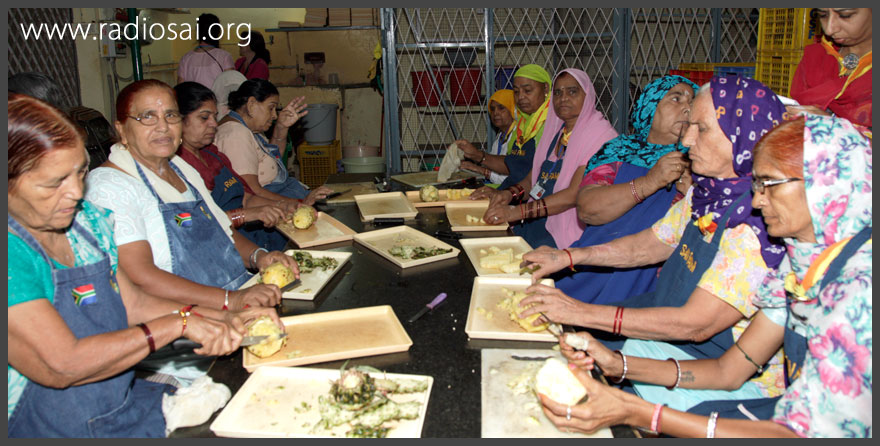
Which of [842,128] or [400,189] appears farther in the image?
[400,189]

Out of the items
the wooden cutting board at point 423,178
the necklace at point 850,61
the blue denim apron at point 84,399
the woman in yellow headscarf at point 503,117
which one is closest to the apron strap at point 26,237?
the blue denim apron at point 84,399

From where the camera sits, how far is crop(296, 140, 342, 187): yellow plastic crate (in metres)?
8.10

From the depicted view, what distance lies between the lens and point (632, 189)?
9.98 feet

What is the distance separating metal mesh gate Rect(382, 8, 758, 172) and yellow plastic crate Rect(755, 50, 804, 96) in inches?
87.7

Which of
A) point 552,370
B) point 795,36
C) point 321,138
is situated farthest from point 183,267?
point 321,138

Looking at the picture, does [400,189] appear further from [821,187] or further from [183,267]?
[821,187]

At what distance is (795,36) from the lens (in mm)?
3557

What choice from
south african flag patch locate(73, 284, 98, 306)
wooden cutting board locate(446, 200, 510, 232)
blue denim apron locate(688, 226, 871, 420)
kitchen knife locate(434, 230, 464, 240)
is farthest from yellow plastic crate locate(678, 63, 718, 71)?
south african flag patch locate(73, 284, 98, 306)

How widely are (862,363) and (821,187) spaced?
0.44 m

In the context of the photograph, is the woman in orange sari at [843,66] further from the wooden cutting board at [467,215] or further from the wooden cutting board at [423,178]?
the wooden cutting board at [423,178]

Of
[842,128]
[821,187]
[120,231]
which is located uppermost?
[842,128]

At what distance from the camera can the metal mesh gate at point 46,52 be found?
5344 millimetres

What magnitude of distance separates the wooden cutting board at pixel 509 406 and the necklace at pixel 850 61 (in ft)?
7.26

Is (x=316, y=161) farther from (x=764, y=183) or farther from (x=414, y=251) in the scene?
(x=764, y=183)
